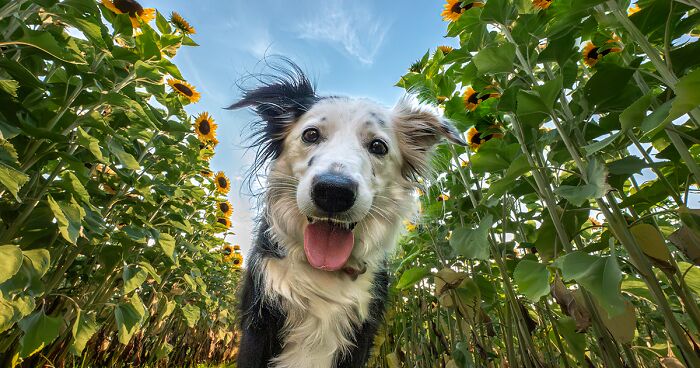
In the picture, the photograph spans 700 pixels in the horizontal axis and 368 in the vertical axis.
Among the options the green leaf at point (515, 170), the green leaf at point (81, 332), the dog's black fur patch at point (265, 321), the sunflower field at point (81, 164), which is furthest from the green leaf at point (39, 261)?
the green leaf at point (515, 170)

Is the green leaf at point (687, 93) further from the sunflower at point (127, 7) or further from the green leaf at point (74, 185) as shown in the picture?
the sunflower at point (127, 7)

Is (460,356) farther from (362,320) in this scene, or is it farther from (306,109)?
(306,109)

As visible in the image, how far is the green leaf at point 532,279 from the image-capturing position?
87 centimetres

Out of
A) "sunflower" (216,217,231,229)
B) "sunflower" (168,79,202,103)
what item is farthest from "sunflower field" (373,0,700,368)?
"sunflower" (216,217,231,229)


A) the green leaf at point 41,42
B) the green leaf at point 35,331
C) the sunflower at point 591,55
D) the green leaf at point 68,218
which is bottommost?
the green leaf at point 35,331

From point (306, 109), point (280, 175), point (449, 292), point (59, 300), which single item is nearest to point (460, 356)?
point (449, 292)

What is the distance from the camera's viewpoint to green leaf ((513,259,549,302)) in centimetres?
87

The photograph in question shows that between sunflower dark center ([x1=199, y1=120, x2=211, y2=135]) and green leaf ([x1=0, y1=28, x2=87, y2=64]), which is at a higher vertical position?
sunflower dark center ([x1=199, y1=120, x2=211, y2=135])

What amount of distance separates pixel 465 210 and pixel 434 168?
650mm

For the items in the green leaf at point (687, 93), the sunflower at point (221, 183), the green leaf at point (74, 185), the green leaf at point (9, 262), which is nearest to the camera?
the green leaf at point (687, 93)

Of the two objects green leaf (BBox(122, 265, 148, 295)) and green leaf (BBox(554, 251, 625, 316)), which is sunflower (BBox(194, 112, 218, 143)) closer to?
green leaf (BBox(122, 265, 148, 295))

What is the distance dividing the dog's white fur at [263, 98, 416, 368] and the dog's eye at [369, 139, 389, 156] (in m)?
0.03

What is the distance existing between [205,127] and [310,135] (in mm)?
1970

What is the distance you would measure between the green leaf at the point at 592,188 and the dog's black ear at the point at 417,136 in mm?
1427
